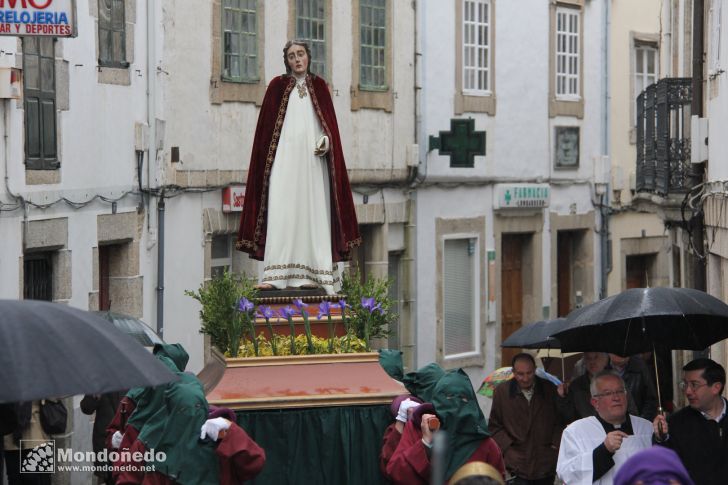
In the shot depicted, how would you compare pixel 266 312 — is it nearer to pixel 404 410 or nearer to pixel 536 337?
pixel 404 410

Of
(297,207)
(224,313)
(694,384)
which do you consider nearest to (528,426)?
(224,313)

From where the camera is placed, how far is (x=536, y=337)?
548 inches

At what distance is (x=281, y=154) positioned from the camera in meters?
13.4

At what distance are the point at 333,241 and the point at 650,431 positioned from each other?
4.60 metres

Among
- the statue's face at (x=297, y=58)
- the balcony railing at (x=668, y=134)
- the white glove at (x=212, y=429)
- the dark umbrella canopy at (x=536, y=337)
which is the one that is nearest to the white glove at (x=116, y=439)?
the white glove at (x=212, y=429)

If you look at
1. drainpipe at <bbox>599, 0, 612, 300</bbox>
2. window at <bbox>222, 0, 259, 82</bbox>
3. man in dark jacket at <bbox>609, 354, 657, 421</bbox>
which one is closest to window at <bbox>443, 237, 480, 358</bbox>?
drainpipe at <bbox>599, 0, 612, 300</bbox>

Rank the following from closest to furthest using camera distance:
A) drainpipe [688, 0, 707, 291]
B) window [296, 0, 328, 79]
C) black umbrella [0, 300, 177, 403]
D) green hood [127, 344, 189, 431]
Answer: black umbrella [0, 300, 177, 403] → green hood [127, 344, 189, 431] → drainpipe [688, 0, 707, 291] → window [296, 0, 328, 79]

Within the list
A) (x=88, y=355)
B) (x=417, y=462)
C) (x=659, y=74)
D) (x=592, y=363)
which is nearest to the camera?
(x=88, y=355)

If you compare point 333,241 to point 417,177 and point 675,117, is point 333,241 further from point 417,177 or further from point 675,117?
point 417,177

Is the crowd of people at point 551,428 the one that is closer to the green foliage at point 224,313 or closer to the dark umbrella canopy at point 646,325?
the dark umbrella canopy at point 646,325

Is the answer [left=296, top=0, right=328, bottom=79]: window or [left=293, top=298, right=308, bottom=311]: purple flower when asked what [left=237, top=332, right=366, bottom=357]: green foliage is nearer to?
[left=293, top=298, right=308, bottom=311]: purple flower

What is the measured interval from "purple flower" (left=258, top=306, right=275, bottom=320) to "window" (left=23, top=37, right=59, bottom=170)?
5.32 metres

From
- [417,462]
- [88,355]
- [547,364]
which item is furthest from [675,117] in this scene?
[88,355]

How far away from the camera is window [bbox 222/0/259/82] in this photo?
21.3 metres
